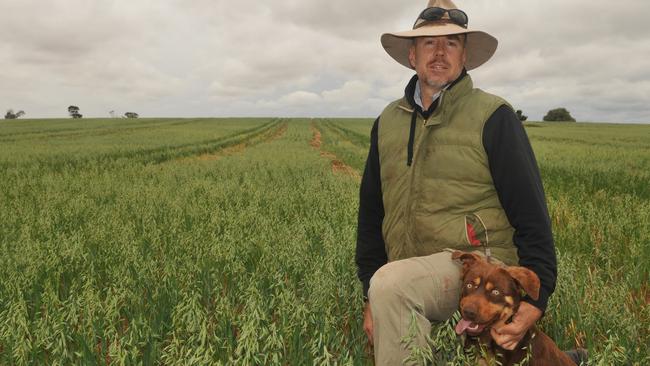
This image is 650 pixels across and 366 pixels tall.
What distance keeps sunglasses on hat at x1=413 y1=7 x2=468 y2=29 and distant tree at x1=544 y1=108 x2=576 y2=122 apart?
130556mm

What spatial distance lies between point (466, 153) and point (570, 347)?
1793 mm

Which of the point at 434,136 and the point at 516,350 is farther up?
the point at 434,136

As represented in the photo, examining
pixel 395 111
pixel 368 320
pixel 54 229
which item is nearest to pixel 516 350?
pixel 368 320

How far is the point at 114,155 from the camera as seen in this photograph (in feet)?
65.5

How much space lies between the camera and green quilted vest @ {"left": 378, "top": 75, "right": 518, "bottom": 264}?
2455 mm

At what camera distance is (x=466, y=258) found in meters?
2.29

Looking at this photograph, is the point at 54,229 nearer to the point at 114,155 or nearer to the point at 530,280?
the point at 530,280

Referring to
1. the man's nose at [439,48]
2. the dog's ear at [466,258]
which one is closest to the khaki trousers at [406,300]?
the dog's ear at [466,258]

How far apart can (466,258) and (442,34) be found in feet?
4.41

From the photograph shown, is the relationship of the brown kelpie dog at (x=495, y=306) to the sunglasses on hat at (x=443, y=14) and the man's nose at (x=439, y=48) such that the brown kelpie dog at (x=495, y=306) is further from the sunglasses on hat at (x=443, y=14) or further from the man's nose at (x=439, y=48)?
the sunglasses on hat at (x=443, y=14)

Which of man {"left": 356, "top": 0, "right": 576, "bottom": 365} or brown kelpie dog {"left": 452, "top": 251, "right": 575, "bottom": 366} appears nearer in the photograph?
brown kelpie dog {"left": 452, "top": 251, "right": 575, "bottom": 366}

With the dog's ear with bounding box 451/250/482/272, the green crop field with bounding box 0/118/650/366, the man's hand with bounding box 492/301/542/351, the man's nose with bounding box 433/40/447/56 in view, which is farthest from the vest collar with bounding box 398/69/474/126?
the green crop field with bounding box 0/118/650/366

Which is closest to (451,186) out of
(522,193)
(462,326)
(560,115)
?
(522,193)

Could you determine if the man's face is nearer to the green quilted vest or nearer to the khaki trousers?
the green quilted vest
